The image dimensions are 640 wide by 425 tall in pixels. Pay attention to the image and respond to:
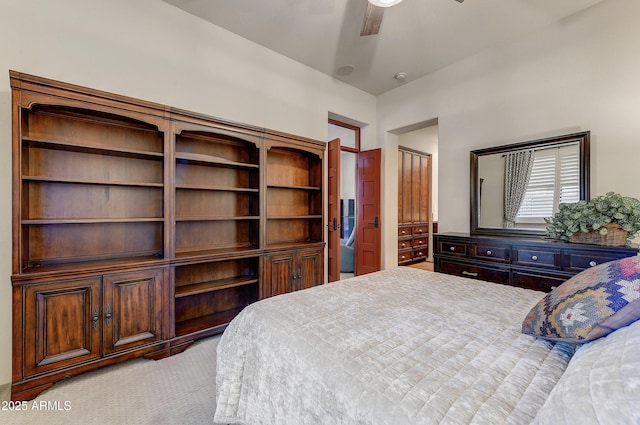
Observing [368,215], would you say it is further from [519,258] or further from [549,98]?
[549,98]

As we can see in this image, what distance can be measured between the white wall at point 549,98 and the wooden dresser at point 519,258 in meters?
0.64

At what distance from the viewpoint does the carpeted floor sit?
1.62 m

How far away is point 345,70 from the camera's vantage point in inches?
152

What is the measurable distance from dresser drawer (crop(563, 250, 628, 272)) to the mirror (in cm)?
58

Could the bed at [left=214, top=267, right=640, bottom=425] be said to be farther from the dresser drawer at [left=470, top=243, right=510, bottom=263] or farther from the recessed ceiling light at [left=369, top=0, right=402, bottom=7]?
the recessed ceiling light at [left=369, top=0, right=402, bottom=7]

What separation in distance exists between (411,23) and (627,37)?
1923mm

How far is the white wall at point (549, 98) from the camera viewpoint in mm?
2518

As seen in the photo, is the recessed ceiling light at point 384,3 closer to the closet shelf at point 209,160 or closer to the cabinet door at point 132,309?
the closet shelf at point 209,160

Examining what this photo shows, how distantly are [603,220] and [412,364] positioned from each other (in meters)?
2.47

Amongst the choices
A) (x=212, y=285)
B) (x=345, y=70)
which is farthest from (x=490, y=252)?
(x=345, y=70)

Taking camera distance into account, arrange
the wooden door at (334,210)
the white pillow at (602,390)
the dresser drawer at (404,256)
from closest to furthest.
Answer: the white pillow at (602,390), the wooden door at (334,210), the dresser drawer at (404,256)

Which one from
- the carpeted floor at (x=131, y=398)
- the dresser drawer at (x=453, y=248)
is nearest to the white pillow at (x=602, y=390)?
the carpeted floor at (x=131, y=398)

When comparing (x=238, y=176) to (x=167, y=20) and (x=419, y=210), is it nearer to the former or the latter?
(x=167, y=20)

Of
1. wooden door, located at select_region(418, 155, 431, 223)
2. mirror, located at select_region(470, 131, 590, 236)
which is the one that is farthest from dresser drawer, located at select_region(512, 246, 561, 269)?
wooden door, located at select_region(418, 155, 431, 223)
